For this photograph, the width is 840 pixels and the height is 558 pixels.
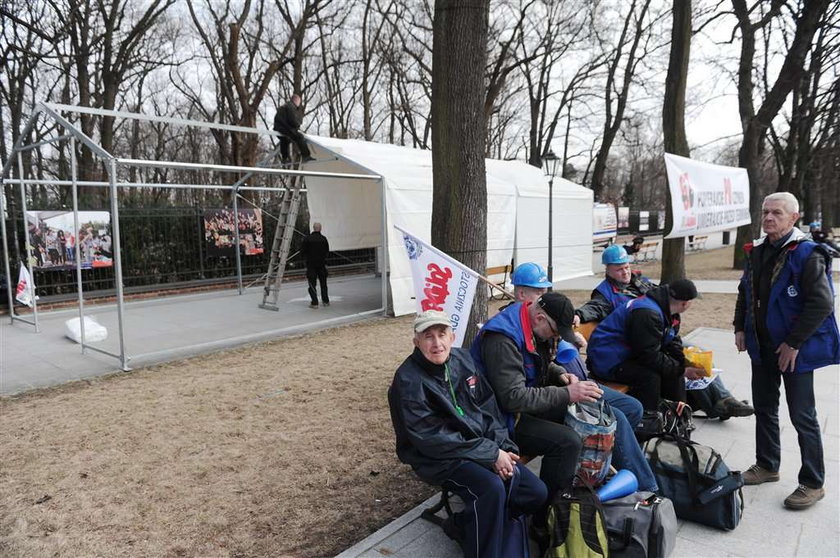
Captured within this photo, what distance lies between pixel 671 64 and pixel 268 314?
9.03 meters

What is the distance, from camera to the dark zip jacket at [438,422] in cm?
251

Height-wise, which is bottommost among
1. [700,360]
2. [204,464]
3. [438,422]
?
[204,464]

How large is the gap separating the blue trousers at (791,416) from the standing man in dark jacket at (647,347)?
56cm

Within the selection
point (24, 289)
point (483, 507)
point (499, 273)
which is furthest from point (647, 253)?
point (483, 507)

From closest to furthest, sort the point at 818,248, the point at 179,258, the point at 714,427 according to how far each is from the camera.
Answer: the point at 818,248, the point at 714,427, the point at 179,258

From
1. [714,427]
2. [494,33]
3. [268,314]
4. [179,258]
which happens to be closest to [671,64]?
[714,427]

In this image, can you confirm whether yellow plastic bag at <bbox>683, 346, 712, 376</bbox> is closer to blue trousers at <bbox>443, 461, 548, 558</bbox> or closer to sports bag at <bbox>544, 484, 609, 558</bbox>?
sports bag at <bbox>544, 484, 609, 558</bbox>

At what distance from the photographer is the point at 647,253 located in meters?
21.7

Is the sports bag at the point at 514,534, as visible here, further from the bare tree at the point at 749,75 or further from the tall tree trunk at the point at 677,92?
the bare tree at the point at 749,75

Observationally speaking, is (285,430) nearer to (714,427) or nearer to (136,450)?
(136,450)

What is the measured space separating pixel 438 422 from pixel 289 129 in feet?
28.6

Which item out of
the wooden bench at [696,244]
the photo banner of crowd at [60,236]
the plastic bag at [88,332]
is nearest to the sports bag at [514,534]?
the plastic bag at [88,332]

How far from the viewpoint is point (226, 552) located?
2.92 meters

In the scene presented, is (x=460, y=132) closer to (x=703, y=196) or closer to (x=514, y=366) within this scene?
(x=514, y=366)
